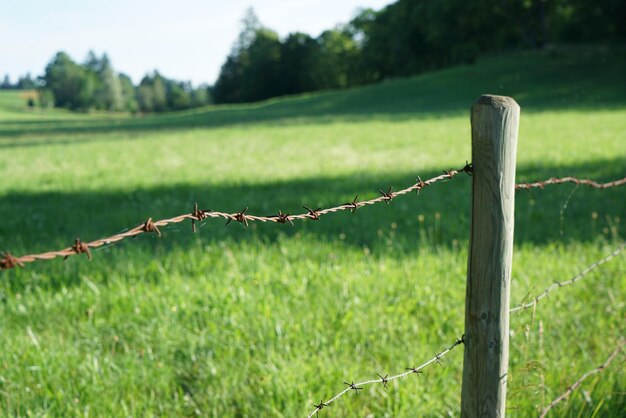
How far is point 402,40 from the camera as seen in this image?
59.6 metres

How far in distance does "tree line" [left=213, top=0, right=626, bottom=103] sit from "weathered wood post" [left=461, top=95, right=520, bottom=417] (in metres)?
41.4

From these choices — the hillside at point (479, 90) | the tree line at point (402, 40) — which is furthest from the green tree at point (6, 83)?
the hillside at point (479, 90)

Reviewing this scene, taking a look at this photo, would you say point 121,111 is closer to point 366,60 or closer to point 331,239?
point 366,60

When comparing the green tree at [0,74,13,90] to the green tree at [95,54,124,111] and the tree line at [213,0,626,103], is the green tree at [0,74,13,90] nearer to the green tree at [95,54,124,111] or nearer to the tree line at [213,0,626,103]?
the green tree at [95,54,124,111]

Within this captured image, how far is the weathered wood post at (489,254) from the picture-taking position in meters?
1.75

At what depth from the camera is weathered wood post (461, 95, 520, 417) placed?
1.75 m

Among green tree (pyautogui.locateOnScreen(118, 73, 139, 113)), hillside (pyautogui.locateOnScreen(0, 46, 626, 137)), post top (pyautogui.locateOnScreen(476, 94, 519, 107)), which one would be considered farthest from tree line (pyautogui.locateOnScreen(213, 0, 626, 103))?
post top (pyautogui.locateOnScreen(476, 94, 519, 107))

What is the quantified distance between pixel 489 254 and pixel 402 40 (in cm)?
6050

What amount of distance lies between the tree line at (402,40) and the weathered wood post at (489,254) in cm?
4136

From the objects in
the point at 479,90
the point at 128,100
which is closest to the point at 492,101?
the point at 479,90

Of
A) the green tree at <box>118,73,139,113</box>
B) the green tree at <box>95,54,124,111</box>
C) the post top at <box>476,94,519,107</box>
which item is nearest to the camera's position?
the post top at <box>476,94,519,107</box>

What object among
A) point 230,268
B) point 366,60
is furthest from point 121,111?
point 230,268

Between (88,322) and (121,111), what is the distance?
108903 millimetres

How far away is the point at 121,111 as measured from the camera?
350 ft
